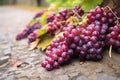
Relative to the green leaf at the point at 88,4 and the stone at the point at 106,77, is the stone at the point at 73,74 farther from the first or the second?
the green leaf at the point at 88,4

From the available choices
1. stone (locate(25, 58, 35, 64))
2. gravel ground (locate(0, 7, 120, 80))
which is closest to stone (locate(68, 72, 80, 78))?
gravel ground (locate(0, 7, 120, 80))

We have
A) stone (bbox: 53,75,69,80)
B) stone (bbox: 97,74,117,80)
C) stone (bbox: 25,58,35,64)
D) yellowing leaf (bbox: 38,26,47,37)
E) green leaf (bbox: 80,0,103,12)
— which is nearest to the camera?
stone (bbox: 97,74,117,80)

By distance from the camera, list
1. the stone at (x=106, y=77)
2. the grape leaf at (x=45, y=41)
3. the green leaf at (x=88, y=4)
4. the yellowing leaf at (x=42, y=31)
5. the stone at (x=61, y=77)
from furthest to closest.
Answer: the yellowing leaf at (x=42, y=31), the grape leaf at (x=45, y=41), the green leaf at (x=88, y=4), the stone at (x=61, y=77), the stone at (x=106, y=77)

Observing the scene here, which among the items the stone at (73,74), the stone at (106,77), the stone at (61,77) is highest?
the stone at (106,77)

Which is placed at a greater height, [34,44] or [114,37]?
[114,37]

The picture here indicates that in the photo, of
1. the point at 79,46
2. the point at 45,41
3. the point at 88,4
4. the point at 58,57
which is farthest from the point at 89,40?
the point at 45,41

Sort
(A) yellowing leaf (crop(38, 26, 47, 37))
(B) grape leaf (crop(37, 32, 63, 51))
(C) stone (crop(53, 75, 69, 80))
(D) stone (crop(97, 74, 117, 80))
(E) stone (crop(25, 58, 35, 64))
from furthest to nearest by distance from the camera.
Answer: (A) yellowing leaf (crop(38, 26, 47, 37)) → (B) grape leaf (crop(37, 32, 63, 51)) → (E) stone (crop(25, 58, 35, 64)) → (C) stone (crop(53, 75, 69, 80)) → (D) stone (crop(97, 74, 117, 80))

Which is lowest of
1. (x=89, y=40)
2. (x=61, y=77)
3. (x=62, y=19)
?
(x=61, y=77)

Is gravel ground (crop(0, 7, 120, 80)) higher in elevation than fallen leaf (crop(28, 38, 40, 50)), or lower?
lower

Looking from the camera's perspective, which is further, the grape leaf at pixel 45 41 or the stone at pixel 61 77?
the grape leaf at pixel 45 41

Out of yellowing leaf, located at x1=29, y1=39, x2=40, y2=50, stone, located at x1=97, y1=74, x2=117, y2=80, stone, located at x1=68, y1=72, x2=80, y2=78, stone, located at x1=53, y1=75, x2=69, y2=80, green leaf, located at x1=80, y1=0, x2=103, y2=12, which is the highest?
green leaf, located at x1=80, y1=0, x2=103, y2=12

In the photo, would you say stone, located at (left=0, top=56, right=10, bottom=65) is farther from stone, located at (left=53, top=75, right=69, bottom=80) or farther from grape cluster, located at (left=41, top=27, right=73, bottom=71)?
stone, located at (left=53, top=75, right=69, bottom=80)

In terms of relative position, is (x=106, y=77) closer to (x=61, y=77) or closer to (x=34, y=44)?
(x=61, y=77)

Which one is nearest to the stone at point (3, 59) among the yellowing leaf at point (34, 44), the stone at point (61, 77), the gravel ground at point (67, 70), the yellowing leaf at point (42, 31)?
the gravel ground at point (67, 70)
